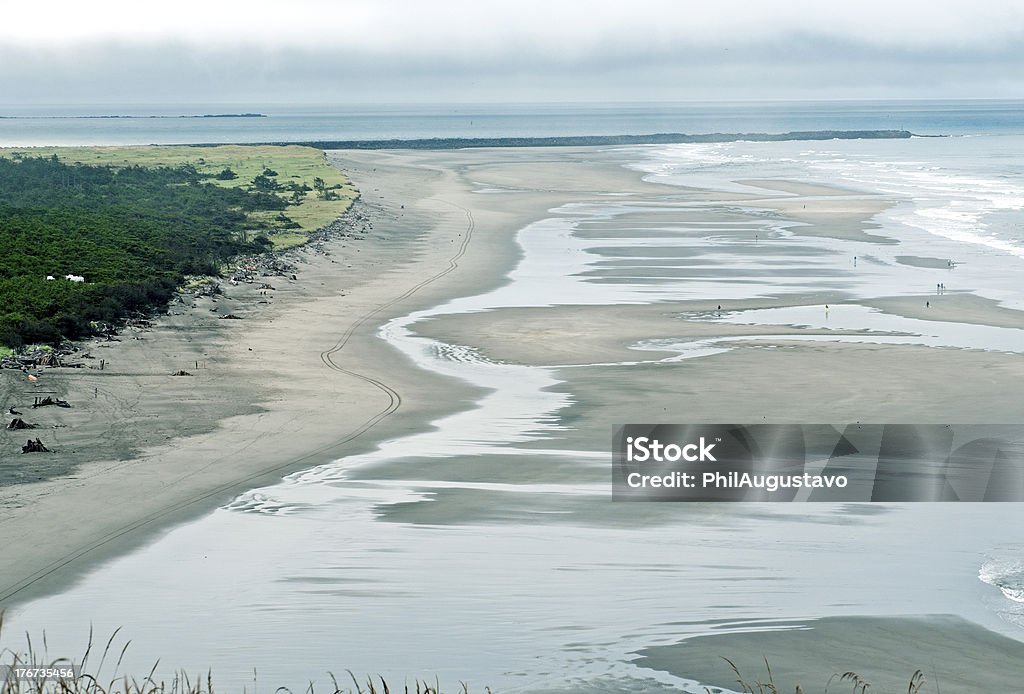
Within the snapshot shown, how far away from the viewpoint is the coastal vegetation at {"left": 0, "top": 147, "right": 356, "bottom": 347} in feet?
103

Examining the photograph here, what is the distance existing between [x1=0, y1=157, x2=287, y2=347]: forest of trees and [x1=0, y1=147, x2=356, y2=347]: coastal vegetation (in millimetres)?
47

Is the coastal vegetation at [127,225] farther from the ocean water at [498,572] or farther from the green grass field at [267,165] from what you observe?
the ocean water at [498,572]

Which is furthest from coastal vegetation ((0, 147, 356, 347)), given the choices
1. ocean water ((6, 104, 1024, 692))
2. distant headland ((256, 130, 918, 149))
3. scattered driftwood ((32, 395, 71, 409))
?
distant headland ((256, 130, 918, 149))

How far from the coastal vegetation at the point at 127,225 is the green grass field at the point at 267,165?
0.39 ft

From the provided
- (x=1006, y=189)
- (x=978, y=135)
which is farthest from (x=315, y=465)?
(x=978, y=135)

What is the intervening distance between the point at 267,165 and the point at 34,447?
79.9m

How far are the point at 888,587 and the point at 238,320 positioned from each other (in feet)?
74.5

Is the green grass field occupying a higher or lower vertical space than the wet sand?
higher

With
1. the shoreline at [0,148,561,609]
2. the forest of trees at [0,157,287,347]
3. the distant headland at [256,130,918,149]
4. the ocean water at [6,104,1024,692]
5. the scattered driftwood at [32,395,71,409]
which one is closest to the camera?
the ocean water at [6,104,1024,692]

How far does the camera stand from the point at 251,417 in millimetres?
22859

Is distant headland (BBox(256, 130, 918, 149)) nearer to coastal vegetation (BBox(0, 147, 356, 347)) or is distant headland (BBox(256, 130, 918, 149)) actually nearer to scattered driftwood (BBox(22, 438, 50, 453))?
coastal vegetation (BBox(0, 147, 356, 347))

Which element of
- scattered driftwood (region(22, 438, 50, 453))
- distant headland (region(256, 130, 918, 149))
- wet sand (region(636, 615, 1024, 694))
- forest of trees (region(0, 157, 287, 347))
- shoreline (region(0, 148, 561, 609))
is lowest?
wet sand (region(636, 615, 1024, 694))

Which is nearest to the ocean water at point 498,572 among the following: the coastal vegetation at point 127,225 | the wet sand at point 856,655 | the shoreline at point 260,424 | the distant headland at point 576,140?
the wet sand at point 856,655

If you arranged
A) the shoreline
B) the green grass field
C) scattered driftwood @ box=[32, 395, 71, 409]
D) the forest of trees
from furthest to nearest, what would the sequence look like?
the green grass field, the forest of trees, scattered driftwood @ box=[32, 395, 71, 409], the shoreline
